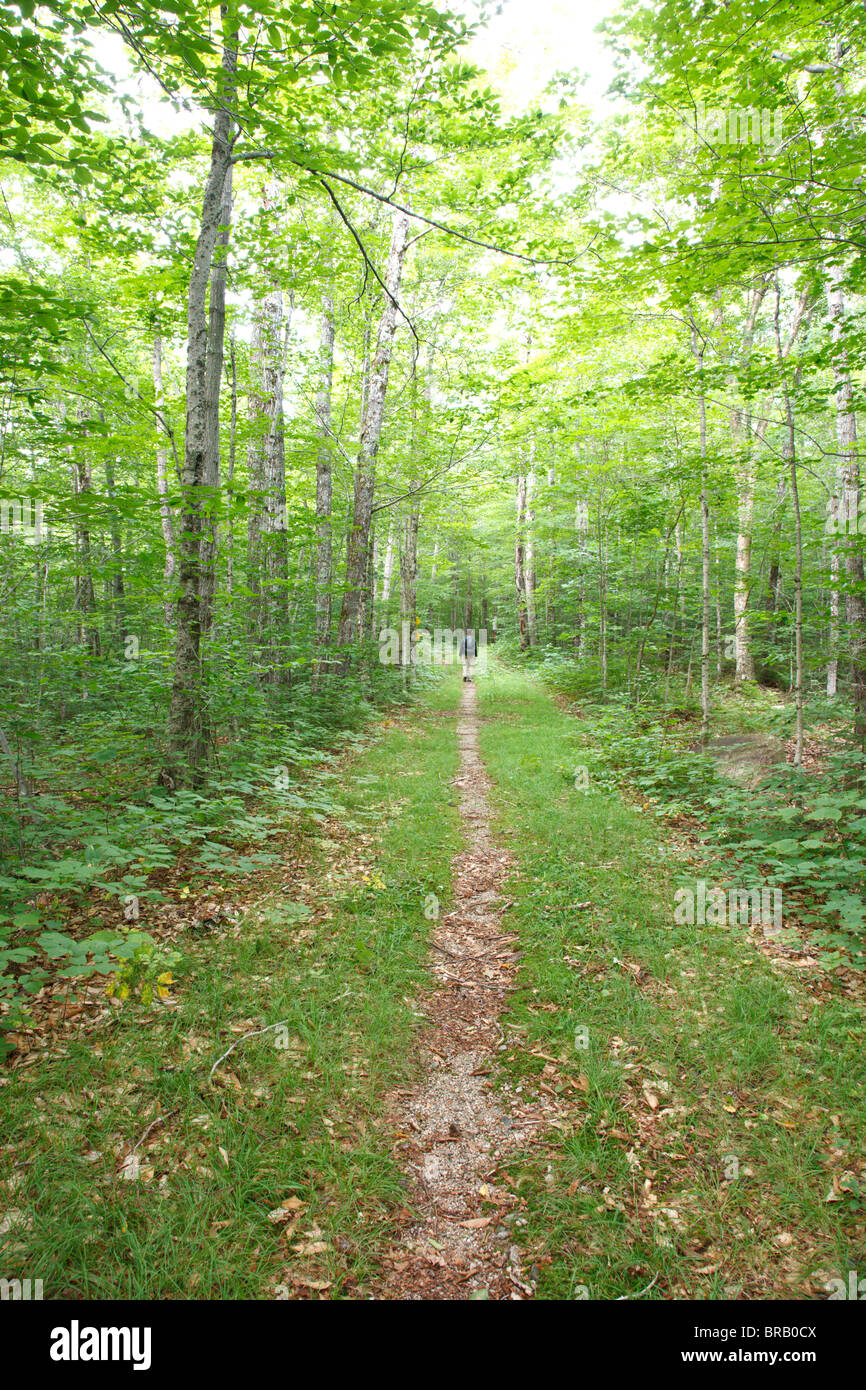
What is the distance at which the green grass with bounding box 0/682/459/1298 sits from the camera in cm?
223

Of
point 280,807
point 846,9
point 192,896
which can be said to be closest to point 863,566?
point 846,9

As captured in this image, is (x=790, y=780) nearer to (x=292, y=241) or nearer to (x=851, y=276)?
(x=851, y=276)

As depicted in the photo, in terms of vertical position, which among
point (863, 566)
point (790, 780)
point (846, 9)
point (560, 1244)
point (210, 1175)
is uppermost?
point (846, 9)

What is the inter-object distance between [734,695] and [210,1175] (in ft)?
46.6

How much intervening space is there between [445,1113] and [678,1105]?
4.22ft

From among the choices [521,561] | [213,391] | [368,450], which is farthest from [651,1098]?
[521,561]

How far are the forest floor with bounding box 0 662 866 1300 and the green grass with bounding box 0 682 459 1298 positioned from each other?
0.01 metres

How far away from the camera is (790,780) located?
601 centimetres

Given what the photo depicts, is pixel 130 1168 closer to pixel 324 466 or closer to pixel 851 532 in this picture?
pixel 851 532

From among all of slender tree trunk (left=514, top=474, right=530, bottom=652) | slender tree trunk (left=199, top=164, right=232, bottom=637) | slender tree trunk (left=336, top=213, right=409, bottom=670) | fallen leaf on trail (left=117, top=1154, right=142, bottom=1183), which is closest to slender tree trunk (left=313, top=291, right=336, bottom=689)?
slender tree trunk (left=336, top=213, right=409, bottom=670)

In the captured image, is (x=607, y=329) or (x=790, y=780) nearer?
(x=790, y=780)

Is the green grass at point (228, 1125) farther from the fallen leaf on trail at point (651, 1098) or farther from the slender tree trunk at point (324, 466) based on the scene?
the slender tree trunk at point (324, 466)

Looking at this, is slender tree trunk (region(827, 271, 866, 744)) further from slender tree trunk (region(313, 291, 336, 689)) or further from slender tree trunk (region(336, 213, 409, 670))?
slender tree trunk (region(313, 291, 336, 689))

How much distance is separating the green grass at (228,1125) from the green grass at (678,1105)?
87cm
